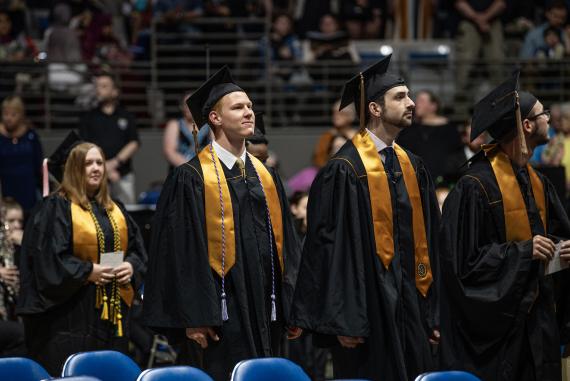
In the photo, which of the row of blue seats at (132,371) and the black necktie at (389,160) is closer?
the row of blue seats at (132,371)

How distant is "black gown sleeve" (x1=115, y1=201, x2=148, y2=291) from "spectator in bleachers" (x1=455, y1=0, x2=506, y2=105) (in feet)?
21.9

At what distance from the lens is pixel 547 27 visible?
47.7 feet

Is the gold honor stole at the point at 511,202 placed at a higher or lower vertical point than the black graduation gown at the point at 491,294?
higher

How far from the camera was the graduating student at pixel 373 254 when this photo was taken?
21.5 ft

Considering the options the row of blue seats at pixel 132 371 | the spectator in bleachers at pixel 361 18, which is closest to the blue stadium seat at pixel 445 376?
the row of blue seats at pixel 132 371

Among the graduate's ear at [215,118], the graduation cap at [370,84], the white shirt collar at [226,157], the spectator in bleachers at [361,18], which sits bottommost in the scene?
the white shirt collar at [226,157]

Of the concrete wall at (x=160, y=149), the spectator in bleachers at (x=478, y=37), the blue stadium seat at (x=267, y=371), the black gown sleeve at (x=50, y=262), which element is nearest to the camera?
the blue stadium seat at (x=267, y=371)

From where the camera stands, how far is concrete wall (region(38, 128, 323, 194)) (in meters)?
13.7

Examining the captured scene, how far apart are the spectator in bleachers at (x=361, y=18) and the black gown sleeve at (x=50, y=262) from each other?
→ 23.6 feet

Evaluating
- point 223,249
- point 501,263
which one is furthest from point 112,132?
point 501,263

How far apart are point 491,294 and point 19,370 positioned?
2485 mm

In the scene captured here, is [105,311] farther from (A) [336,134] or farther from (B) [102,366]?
(A) [336,134]

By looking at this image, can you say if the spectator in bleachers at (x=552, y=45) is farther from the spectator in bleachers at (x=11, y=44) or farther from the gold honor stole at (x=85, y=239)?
the gold honor stole at (x=85, y=239)

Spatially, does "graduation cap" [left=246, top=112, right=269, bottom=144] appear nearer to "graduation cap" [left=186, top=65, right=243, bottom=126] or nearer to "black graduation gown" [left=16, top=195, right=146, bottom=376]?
"black graduation gown" [left=16, top=195, right=146, bottom=376]
